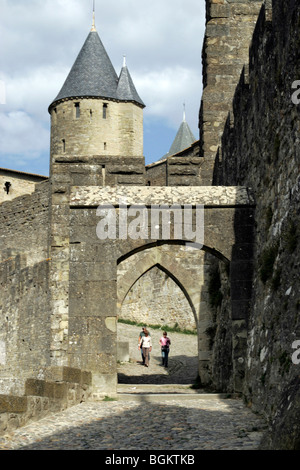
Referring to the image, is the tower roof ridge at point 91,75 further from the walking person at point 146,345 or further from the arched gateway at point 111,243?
the arched gateway at point 111,243

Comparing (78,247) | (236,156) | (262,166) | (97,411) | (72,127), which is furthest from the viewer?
(72,127)

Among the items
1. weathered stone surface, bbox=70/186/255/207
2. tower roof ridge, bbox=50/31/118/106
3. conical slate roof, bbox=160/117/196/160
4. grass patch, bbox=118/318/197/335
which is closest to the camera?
weathered stone surface, bbox=70/186/255/207

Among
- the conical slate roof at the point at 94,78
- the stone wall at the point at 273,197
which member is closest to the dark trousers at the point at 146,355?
the stone wall at the point at 273,197

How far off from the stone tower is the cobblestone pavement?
31306mm

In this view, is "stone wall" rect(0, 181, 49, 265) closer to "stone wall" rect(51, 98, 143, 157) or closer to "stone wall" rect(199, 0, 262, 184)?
"stone wall" rect(199, 0, 262, 184)

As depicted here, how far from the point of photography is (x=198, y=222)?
30.0 feet

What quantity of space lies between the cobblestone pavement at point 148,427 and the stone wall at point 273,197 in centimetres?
36

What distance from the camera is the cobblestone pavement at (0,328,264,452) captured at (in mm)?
5590

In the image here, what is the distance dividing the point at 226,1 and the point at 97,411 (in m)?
10.4

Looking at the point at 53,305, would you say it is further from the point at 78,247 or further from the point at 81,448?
the point at 81,448

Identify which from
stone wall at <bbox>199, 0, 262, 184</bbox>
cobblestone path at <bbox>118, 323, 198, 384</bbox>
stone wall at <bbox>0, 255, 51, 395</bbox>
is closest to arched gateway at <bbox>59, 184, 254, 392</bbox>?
stone wall at <bbox>199, 0, 262, 184</bbox>

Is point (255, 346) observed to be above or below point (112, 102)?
below

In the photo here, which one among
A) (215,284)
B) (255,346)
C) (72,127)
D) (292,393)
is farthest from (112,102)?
(292,393)

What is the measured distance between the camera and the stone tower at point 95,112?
39.2 meters
